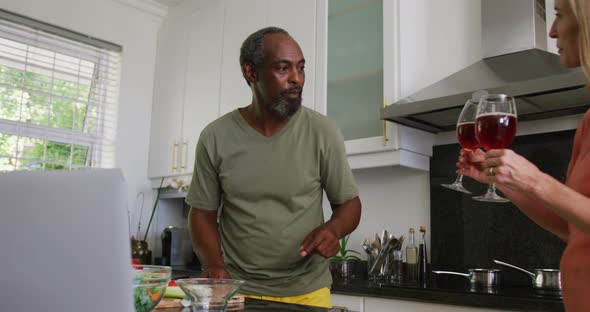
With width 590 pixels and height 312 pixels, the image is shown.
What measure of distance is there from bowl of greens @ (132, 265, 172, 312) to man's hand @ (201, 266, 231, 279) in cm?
50

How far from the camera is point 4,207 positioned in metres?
0.56

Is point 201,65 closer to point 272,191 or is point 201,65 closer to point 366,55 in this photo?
point 366,55

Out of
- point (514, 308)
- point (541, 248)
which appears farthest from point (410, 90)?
point (514, 308)

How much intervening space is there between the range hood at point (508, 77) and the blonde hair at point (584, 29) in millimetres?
1130

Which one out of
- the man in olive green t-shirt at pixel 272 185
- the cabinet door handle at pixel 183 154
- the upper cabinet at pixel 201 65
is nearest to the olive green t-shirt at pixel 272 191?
the man in olive green t-shirt at pixel 272 185

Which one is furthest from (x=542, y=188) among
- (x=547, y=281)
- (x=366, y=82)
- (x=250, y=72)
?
(x=366, y=82)

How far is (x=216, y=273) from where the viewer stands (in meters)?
1.49

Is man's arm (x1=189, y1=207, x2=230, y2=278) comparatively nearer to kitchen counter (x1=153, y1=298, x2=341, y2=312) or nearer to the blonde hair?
kitchen counter (x1=153, y1=298, x2=341, y2=312)

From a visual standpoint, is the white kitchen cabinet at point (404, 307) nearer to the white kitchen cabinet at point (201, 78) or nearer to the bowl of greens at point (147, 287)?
the bowl of greens at point (147, 287)

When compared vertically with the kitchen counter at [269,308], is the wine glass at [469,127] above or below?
above

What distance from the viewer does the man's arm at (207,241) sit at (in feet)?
5.01

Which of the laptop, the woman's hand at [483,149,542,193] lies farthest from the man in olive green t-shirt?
the laptop

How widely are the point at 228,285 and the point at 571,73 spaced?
1.52 m

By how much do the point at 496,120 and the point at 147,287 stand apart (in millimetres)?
724
